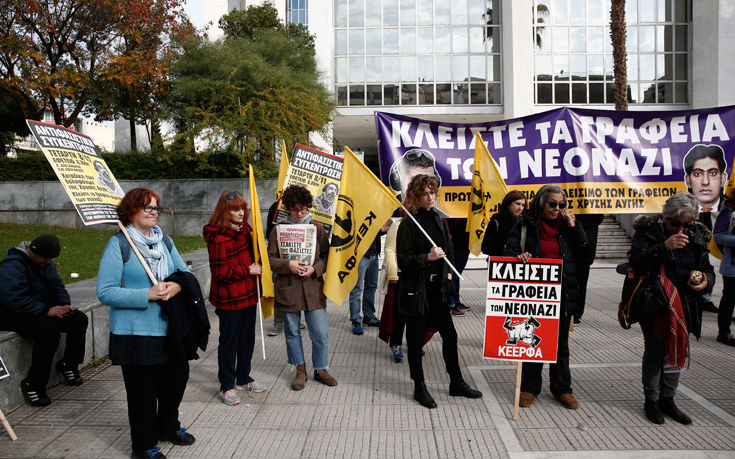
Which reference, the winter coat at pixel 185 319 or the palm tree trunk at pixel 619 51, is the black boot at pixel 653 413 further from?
the palm tree trunk at pixel 619 51

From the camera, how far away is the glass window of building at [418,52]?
111 ft

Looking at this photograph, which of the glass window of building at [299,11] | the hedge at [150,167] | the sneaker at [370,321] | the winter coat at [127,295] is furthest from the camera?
the glass window of building at [299,11]

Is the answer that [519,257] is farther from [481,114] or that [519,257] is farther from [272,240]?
[481,114]

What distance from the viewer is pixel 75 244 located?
12906mm

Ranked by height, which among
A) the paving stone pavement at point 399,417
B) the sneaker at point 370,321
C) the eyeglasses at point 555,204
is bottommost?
the paving stone pavement at point 399,417

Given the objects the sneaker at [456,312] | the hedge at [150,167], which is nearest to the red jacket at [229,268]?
the sneaker at [456,312]

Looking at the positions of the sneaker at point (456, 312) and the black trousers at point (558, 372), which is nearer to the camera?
the black trousers at point (558, 372)

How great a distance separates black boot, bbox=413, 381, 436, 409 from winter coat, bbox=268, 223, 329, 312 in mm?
1145

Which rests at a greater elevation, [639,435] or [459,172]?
[459,172]

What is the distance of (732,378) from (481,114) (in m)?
30.1

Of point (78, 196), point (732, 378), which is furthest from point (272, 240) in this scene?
point (732, 378)

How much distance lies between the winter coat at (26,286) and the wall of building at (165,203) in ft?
38.6

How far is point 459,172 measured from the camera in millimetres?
7016

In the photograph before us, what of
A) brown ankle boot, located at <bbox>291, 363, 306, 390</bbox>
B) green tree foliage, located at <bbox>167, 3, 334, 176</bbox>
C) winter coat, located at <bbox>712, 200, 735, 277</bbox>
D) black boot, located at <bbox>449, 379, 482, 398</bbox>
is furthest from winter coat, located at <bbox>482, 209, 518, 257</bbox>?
green tree foliage, located at <bbox>167, 3, 334, 176</bbox>
